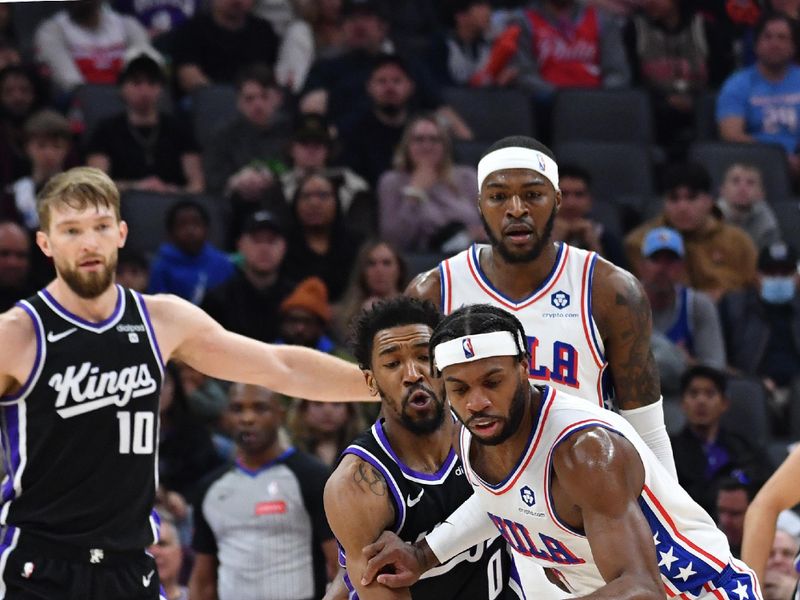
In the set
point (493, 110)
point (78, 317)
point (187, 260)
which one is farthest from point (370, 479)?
point (493, 110)

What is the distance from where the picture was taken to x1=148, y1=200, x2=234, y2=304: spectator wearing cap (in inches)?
367

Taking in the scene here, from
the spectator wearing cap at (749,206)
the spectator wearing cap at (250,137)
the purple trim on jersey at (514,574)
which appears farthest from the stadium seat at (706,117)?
the purple trim on jersey at (514,574)

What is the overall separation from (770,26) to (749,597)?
763cm

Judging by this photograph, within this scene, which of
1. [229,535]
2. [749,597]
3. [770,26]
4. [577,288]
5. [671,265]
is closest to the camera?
[749,597]

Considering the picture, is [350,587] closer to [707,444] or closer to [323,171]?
[707,444]

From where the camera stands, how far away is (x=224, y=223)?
10.1m

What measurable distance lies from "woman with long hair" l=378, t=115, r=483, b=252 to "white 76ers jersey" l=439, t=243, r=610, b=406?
185 inches

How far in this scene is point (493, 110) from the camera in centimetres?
1133

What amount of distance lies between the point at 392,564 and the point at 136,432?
100 centimetres

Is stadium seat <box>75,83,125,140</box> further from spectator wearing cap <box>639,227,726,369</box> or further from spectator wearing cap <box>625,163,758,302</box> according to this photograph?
spectator wearing cap <box>639,227,726,369</box>

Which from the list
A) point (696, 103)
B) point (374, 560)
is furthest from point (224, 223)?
point (374, 560)

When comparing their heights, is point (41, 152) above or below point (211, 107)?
below

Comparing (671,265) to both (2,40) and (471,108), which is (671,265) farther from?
(2,40)

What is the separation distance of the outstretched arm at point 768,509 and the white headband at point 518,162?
147 centimetres
